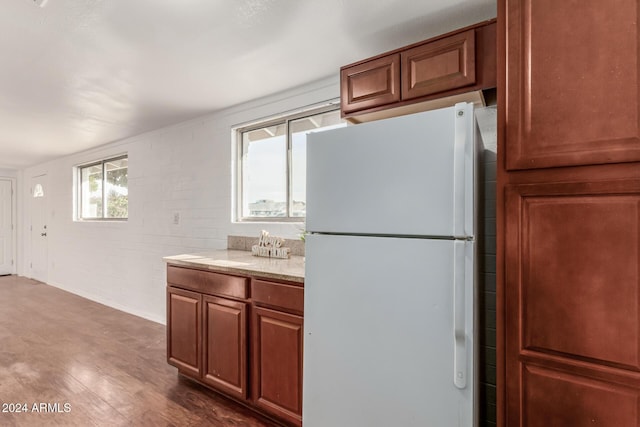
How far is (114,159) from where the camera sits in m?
4.99

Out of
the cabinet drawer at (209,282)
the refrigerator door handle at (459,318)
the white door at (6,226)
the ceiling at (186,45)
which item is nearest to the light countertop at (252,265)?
the cabinet drawer at (209,282)

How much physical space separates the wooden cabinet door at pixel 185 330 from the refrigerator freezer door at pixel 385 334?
43.9 inches

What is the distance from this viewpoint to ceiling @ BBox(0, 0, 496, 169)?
1.72 m

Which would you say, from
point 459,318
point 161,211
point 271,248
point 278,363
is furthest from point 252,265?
point 161,211

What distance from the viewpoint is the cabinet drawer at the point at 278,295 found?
188cm

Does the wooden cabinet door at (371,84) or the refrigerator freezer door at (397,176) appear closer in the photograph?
the refrigerator freezer door at (397,176)

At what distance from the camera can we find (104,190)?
5.23 m

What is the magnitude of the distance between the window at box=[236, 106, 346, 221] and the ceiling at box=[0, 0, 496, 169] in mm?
322

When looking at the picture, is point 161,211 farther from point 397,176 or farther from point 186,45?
point 397,176

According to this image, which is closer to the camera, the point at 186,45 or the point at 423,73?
the point at 423,73

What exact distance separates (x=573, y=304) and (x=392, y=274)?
59cm

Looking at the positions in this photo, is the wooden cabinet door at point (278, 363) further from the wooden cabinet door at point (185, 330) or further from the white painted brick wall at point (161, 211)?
the white painted brick wall at point (161, 211)

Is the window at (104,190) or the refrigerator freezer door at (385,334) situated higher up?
the window at (104,190)

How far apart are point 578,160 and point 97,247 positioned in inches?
230
